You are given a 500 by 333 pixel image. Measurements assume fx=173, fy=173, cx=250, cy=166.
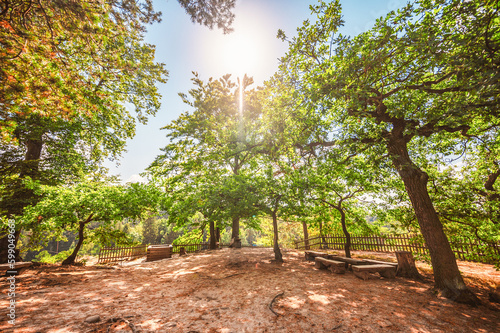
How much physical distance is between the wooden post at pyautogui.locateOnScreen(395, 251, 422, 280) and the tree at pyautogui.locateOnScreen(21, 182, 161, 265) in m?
11.8

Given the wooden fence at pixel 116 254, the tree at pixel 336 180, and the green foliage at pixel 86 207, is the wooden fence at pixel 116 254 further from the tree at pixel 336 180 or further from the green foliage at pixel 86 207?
the tree at pixel 336 180

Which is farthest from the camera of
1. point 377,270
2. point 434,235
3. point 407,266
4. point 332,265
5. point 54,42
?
point 332,265

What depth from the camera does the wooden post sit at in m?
7.04

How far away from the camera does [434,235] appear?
5.57 metres

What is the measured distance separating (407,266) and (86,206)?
14209 mm

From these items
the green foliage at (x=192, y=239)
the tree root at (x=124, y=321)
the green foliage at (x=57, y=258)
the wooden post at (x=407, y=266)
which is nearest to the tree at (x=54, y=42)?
the tree root at (x=124, y=321)

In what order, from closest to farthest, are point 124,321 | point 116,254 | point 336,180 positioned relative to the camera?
point 124,321
point 336,180
point 116,254

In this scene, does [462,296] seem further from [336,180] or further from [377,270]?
[336,180]

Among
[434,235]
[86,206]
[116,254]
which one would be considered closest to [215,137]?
[86,206]

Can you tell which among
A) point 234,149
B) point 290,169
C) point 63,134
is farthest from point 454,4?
point 63,134

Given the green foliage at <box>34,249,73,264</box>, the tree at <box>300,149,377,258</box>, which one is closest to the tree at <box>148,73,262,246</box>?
the tree at <box>300,149,377,258</box>

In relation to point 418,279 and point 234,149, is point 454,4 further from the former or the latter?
point 234,149

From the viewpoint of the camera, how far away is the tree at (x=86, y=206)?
7488mm

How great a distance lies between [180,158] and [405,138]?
14607mm
